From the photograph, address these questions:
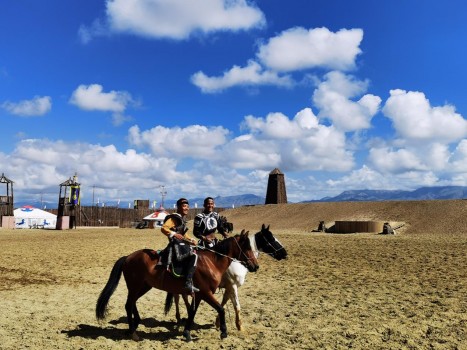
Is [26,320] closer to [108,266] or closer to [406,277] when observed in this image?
[108,266]

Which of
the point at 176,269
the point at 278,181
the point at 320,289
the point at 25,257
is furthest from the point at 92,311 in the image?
the point at 278,181

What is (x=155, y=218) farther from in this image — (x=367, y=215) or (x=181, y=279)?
(x=181, y=279)

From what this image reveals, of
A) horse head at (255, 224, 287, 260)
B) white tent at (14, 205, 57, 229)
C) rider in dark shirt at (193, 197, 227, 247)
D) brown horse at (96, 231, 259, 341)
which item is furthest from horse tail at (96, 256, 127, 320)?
white tent at (14, 205, 57, 229)

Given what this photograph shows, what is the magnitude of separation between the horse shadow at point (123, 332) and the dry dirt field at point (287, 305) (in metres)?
0.02

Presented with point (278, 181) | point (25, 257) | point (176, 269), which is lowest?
point (25, 257)

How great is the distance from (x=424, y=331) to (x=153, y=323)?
16.7 ft

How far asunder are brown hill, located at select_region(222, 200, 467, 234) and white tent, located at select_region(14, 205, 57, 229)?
22756 mm

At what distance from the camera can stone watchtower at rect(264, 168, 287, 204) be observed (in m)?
56.2

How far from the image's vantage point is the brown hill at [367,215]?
3192 cm

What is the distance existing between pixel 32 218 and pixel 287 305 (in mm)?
48338

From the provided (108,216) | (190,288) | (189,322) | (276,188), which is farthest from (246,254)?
(108,216)

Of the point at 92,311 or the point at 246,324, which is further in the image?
the point at 92,311

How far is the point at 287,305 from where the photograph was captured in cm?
937

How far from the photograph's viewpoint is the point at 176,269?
23.1 feet
